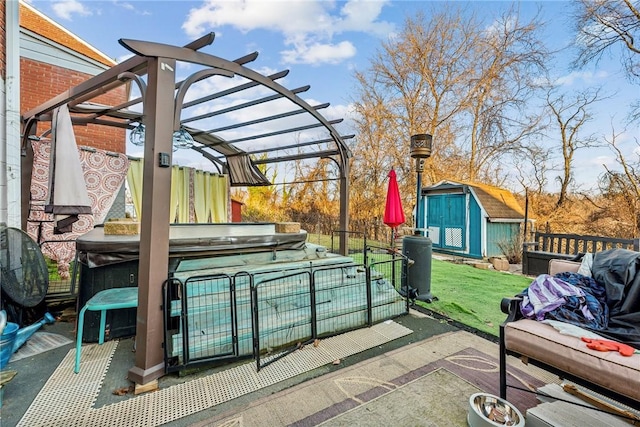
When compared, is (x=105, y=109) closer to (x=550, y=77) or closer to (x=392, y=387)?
(x=392, y=387)

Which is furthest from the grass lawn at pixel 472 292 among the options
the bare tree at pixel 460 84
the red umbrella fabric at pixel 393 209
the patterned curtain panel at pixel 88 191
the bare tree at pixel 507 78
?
the bare tree at pixel 507 78

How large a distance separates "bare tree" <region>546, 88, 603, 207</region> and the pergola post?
13.6 metres

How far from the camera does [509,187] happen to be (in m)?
12.7

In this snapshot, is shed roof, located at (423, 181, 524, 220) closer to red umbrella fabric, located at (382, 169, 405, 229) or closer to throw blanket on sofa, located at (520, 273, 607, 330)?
red umbrella fabric, located at (382, 169, 405, 229)

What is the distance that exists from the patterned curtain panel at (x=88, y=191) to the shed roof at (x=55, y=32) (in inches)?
129

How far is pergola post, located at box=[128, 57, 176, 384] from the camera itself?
2.35 metres

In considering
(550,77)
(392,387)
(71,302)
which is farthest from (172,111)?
(550,77)

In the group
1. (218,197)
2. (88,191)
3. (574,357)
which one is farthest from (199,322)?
(218,197)

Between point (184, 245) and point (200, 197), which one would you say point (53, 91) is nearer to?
point (200, 197)

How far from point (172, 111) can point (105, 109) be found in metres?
2.92

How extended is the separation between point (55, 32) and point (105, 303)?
8542 mm

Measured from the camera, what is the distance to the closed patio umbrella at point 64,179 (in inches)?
121

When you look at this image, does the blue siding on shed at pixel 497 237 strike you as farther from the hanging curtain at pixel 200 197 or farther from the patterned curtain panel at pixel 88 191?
the patterned curtain panel at pixel 88 191

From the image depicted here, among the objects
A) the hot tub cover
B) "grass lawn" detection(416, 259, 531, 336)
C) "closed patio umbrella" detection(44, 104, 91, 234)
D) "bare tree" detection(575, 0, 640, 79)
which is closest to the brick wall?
"closed patio umbrella" detection(44, 104, 91, 234)
